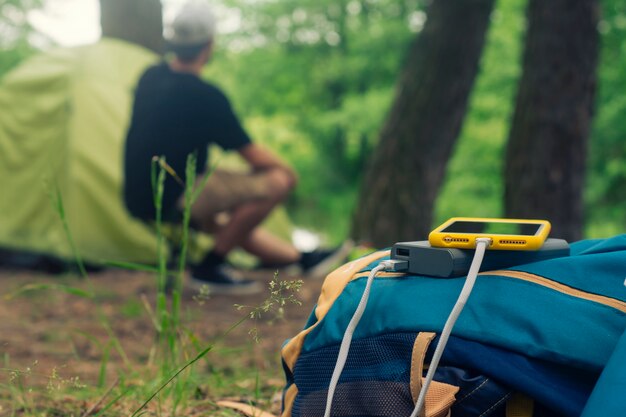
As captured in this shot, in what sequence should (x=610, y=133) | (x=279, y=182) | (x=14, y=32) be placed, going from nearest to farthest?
(x=279, y=182) < (x=610, y=133) < (x=14, y=32)

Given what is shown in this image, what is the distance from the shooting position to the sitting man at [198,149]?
12.3 ft

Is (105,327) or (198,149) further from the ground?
(198,149)

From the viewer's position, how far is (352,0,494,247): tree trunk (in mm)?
4602

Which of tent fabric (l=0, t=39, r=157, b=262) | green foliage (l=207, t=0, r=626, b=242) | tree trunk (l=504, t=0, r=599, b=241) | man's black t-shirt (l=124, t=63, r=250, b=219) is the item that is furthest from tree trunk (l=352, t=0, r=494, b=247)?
green foliage (l=207, t=0, r=626, b=242)

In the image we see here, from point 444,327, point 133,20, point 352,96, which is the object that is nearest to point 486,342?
point 444,327

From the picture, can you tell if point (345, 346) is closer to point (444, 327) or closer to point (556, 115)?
point (444, 327)

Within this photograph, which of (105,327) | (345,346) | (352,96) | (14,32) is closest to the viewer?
(345,346)

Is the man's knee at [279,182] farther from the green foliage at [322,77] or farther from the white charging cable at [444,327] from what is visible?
the green foliage at [322,77]

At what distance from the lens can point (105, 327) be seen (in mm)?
2412

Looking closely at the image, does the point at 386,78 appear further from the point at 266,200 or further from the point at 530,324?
the point at 530,324

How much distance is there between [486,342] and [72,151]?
14.4 feet

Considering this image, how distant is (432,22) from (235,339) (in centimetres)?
253

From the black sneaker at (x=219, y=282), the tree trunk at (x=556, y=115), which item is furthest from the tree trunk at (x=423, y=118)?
the black sneaker at (x=219, y=282)

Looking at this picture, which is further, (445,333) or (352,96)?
(352,96)
